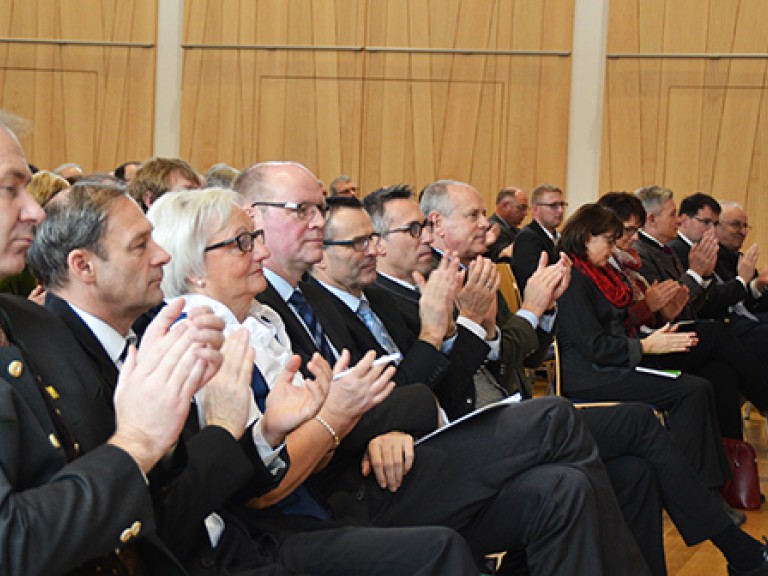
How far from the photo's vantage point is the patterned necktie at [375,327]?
3.47 metres

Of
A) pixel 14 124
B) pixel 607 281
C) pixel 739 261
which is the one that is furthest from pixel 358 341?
pixel 739 261

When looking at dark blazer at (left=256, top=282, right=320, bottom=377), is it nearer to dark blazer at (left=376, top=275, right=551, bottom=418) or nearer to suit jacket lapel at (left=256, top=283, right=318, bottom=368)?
suit jacket lapel at (left=256, top=283, right=318, bottom=368)

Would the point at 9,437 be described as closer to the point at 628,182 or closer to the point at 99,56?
the point at 628,182

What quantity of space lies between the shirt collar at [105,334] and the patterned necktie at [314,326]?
0.98 m

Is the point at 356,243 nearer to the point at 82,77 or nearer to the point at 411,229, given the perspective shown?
the point at 411,229

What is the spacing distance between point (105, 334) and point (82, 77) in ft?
29.3

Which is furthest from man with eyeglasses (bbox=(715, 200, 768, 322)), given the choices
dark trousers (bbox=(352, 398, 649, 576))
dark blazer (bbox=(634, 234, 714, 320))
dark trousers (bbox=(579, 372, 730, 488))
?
dark trousers (bbox=(352, 398, 649, 576))

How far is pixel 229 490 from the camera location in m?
2.01

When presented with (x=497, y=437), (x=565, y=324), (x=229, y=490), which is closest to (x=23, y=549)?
(x=229, y=490)

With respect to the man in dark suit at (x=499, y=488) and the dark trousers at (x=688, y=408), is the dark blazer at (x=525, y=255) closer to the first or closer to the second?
the dark trousers at (x=688, y=408)

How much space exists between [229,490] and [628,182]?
27.2 ft

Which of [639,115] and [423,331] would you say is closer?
[423,331]

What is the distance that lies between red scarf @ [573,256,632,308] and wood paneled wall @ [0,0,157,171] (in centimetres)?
635

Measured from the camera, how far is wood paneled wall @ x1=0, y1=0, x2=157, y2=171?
10297 mm
